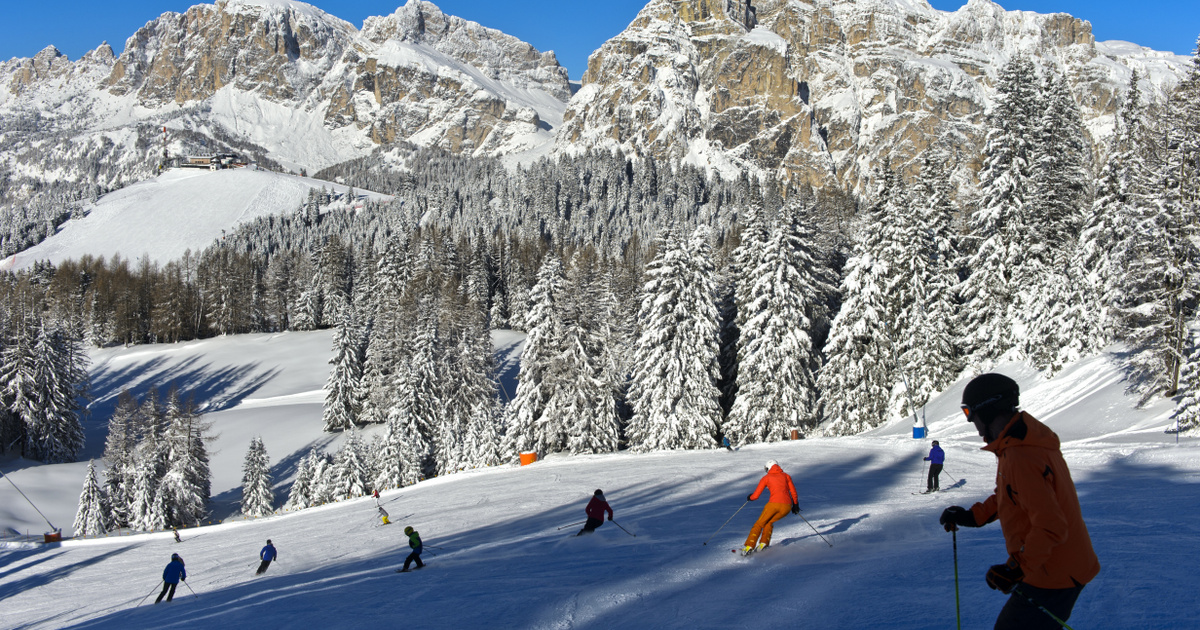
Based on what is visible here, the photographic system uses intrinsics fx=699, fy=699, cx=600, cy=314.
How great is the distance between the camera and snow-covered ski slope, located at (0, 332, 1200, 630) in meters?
8.39

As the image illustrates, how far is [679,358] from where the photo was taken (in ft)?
111

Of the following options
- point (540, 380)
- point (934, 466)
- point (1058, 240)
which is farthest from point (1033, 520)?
point (540, 380)

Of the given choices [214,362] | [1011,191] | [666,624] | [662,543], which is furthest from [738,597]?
[214,362]

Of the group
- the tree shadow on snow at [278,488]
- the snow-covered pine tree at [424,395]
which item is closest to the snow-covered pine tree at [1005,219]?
the snow-covered pine tree at [424,395]

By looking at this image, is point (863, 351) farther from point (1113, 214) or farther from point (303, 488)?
point (303, 488)

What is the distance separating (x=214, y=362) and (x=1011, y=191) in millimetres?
85038

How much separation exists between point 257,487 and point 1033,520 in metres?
53.8

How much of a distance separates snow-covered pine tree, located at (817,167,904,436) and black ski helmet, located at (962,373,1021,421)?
31.0 m

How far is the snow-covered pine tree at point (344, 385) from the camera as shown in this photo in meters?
61.7

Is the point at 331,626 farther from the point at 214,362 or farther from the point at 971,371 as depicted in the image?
the point at 214,362

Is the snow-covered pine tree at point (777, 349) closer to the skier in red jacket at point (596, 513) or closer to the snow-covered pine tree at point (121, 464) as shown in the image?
the skier in red jacket at point (596, 513)

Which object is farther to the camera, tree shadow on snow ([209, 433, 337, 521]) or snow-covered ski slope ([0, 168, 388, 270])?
snow-covered ski slope ([0, 168, 388, 270])

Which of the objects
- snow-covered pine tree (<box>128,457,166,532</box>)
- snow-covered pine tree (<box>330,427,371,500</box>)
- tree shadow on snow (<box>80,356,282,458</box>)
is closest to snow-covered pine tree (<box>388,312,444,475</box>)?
snow-covered pine tree (<box>330,427,371,500</box>)

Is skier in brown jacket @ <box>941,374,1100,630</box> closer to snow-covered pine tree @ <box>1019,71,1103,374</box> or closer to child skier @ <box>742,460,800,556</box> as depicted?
child skier @ <box>742,460,800,556</box>
